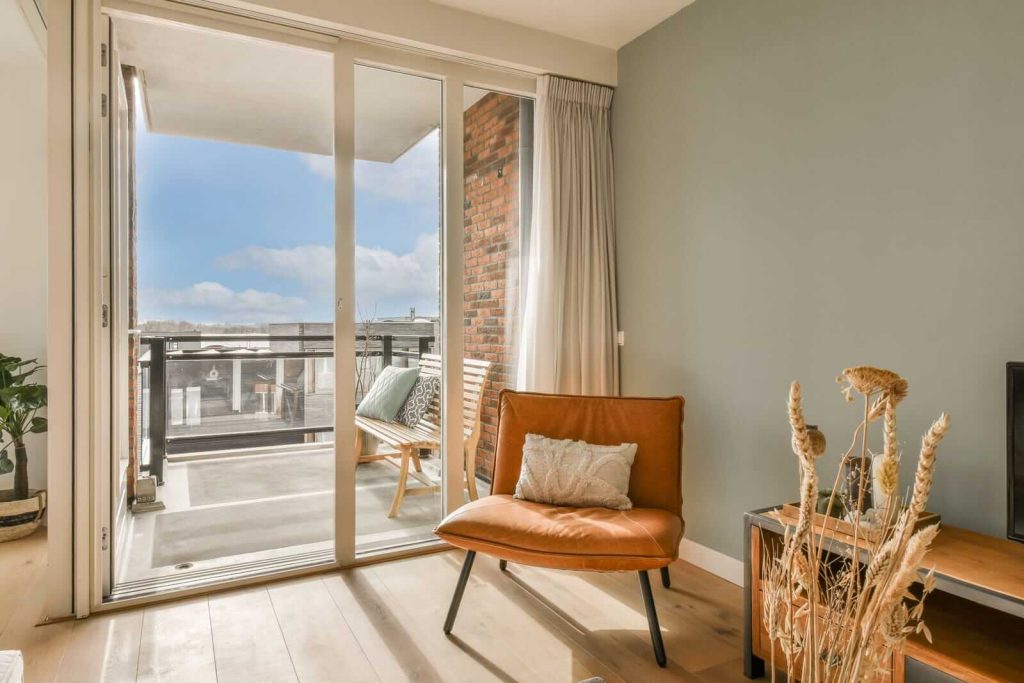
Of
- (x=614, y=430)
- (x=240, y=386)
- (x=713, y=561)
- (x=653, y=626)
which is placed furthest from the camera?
(x=240, y=386)

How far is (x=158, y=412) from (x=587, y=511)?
7.35ft

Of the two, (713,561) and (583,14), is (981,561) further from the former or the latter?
(583,14)

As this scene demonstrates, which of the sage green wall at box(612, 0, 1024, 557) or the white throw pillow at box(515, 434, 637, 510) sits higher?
the sage green wall at box(612, 0, 1024, 557)

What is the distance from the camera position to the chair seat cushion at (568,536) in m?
2.12

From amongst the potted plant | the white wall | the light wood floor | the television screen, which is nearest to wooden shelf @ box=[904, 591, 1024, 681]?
the television screen

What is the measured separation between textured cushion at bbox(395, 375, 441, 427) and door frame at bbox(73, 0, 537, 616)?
7 cm

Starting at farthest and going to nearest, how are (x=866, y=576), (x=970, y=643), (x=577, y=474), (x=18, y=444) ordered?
(x=18, y=444) → (x=577, y=474) → (x=970, y=643) → (x=866, y=576)

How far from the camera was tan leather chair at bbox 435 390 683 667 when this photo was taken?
2133 millimetres

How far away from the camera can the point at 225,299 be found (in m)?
3.23

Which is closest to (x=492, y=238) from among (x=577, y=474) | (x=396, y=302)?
(x=396, y=302)

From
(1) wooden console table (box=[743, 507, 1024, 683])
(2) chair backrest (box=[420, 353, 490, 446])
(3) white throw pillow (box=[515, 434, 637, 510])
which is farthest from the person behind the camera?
(2) chair backrest (box=[420, 353, 490, 446])

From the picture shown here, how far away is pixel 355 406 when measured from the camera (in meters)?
2.99

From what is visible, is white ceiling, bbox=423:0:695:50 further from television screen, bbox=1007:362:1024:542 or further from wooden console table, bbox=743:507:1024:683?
wooden console table, bbox=743:507:1024:683

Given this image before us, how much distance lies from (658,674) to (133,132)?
9.93ft
